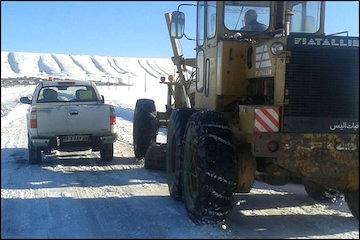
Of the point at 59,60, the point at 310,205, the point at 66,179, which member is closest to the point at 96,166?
the point at 66,179

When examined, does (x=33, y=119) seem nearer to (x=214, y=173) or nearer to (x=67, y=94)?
(x=67, y=94)

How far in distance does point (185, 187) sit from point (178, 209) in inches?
13.8

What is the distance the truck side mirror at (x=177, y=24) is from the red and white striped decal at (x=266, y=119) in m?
2.94

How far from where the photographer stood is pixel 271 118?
5.60m

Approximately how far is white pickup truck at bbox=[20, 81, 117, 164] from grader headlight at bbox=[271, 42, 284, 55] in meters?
5.38

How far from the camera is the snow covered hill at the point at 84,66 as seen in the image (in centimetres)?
7103

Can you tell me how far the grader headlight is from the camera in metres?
5.68

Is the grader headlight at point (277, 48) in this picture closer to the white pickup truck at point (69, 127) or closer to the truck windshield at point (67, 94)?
the white pickup truck at point (69, 127)

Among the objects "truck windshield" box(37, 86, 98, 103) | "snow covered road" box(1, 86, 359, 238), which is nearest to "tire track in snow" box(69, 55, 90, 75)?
"truck windshield" box(37, 86, 98, 103)

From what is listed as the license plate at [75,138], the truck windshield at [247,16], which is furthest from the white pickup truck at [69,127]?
the truck windshield at [247,16]

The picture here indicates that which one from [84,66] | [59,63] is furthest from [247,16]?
[59,63]

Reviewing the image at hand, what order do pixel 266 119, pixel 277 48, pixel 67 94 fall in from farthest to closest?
1. pixel 67 94
2. pixel 277 48
3. pixel 266 119

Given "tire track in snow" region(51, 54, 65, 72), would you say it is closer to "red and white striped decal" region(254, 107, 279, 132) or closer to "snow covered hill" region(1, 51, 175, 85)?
"snow covered hill" region(1, 51, 175, 85)

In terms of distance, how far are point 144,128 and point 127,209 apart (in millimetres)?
4749
